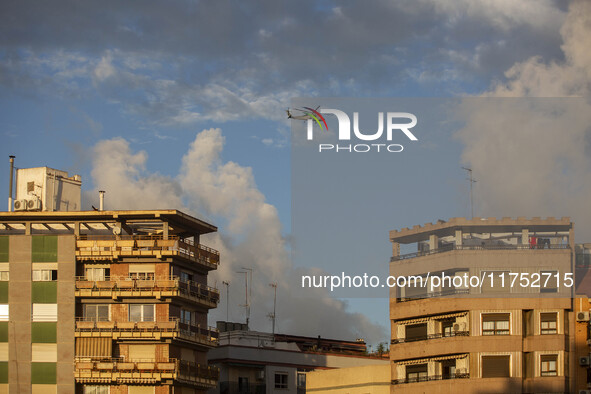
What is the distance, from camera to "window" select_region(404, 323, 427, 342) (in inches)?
3442

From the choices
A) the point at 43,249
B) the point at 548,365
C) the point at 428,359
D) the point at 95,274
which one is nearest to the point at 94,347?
the point at 95,274

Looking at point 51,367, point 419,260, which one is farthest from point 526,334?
point 51,367

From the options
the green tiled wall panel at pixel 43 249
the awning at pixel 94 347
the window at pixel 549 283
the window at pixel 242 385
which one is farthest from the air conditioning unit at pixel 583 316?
the green tiled wall panel at pixel 43 249

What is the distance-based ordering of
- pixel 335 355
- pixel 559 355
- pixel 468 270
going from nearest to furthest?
pixel 559 355, pixel 468 270, pixel 335 355

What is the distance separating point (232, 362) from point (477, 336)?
23571 millimetres

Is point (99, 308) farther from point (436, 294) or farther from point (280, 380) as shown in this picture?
point (436, 294)

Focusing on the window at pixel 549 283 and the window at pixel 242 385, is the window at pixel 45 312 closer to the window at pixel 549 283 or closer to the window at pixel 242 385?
the window at pixel 242 385

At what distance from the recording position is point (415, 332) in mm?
88188

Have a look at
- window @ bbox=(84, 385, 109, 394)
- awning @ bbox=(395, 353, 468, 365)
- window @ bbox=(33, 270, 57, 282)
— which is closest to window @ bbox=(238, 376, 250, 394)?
awning @ bbox=(395, 353, 468, 365)

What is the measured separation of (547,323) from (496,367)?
4.60 metres

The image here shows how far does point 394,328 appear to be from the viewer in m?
89.8

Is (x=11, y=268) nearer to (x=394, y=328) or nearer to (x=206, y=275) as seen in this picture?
(x=206, y=275)

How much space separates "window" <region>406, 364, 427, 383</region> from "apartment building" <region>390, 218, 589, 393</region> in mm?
89

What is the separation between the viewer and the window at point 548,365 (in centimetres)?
8125
